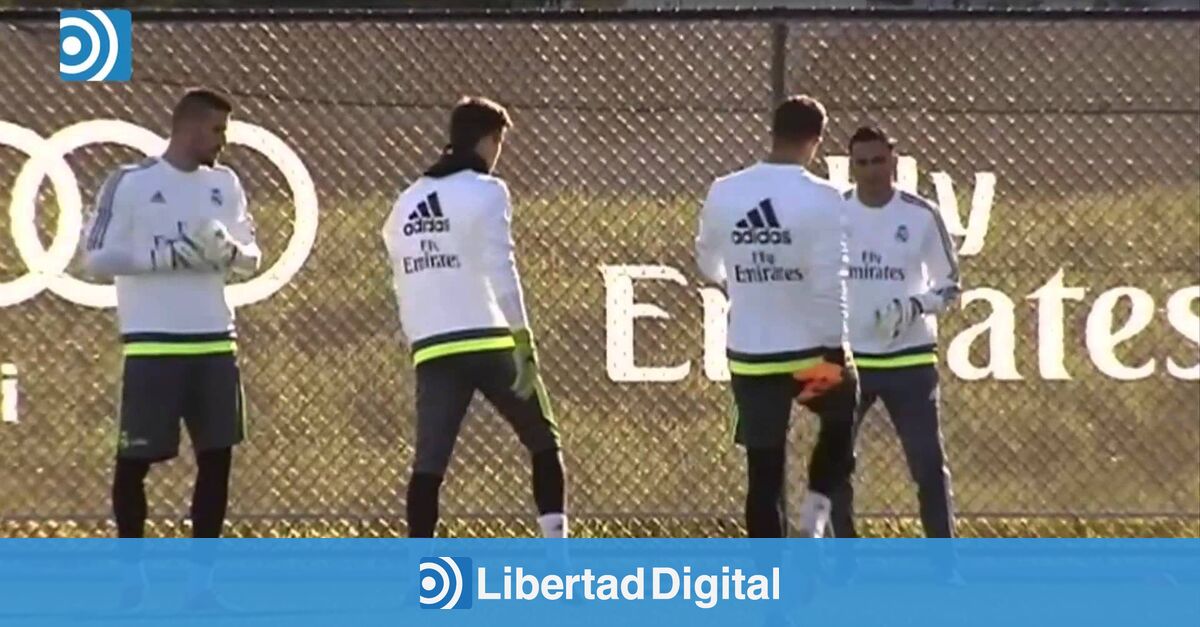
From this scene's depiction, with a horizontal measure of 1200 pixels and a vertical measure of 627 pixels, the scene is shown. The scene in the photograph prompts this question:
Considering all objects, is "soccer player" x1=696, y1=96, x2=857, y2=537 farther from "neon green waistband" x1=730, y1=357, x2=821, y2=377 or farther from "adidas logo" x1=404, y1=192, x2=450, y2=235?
"adidas logo" x1=404, y1=192, x2=450, y2=235

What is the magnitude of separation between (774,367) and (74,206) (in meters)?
2.95

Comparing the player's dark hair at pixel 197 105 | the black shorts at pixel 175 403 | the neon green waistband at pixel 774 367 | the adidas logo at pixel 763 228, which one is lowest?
the black shorts at pixel 175 403

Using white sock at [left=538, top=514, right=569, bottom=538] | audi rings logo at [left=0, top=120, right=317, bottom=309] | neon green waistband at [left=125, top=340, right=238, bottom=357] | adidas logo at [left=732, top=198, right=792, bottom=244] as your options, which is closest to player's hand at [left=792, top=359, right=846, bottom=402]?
adidas logo at [left=732, top=198, right=792, bottom=244]

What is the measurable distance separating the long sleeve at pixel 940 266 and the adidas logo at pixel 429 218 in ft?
5.67

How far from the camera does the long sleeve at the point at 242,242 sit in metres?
8.15

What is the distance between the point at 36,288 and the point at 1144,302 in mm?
4341

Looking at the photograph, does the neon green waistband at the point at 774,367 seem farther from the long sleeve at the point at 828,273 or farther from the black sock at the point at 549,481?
the black sock at the point at 549,481

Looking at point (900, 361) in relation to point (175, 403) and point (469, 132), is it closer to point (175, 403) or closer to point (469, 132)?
A: point (469, 132)

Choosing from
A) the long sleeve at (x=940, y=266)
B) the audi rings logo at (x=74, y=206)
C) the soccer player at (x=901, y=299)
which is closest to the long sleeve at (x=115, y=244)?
the audi rings logo at (x=74, y=206)

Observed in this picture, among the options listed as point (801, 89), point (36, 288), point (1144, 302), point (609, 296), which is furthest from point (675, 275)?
point (36, 288)

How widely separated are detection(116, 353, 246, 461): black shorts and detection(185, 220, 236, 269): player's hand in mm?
349

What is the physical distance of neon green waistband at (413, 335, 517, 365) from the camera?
321 inches

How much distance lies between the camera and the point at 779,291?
794 cm

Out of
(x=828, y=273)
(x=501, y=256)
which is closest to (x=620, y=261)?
(x=501, y=256)
